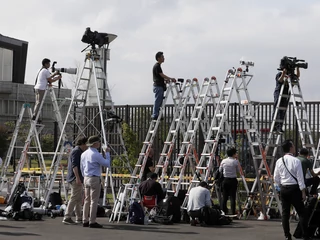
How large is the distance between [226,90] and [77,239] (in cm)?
619

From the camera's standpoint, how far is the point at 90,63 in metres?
19.6

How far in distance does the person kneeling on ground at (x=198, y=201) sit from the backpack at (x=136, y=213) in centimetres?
117

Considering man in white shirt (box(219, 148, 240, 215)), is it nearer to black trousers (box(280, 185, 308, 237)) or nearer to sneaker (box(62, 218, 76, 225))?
sneaker (box(62, 218, 76, 225))

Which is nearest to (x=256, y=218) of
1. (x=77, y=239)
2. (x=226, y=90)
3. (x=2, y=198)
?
(x=226, y=90)

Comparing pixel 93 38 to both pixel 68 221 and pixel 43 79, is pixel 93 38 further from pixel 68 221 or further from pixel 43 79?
pixel 68 221

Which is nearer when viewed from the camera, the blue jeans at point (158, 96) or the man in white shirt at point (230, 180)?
the man in white shirt at point (230, 180)

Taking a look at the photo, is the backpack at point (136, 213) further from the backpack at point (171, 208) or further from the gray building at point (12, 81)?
the gray building at point (12, 81)

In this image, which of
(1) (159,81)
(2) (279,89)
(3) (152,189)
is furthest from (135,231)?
(2) (279,89)

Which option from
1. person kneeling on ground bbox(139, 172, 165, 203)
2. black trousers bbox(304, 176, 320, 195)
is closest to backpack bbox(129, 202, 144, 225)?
person kneeling on ground bbox(139, 172, 165, 203)

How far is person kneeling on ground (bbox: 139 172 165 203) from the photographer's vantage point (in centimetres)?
1712

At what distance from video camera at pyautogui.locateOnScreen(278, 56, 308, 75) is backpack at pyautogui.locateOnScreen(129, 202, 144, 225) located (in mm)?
4954

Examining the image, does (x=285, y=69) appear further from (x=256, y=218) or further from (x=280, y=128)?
(x=256, y=218)

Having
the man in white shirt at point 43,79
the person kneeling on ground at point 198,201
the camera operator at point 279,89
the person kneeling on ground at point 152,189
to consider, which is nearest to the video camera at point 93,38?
the man in white shirt at point 43,79

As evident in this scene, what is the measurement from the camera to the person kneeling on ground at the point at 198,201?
1636 centimetres
